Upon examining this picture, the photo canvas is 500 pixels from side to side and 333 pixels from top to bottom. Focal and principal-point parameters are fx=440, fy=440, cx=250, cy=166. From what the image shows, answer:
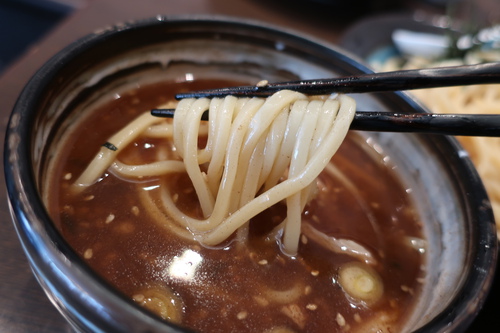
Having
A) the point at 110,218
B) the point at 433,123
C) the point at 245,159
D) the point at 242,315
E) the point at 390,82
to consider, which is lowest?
the point at 242,315

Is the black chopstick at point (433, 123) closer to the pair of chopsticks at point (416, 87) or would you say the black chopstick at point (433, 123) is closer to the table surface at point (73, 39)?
the pair of chopsticks at point (416, 87)

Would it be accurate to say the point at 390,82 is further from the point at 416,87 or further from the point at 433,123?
the point at 433,123

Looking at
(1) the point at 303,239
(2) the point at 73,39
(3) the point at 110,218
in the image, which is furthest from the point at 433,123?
(2) the point at 73,39

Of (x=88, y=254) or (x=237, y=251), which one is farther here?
(x=237, y=251)

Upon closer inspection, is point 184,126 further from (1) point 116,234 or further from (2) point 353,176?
(2) point 353,176

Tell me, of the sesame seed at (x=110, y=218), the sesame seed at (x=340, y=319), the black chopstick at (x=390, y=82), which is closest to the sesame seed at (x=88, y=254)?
the sesame seed at (x=110, y=218)

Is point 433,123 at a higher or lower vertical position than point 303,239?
higher

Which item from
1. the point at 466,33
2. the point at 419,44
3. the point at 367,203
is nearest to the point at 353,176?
the point at 367,203

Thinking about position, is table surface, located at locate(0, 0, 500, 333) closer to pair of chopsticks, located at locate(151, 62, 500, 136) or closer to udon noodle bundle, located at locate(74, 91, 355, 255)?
udon noodle bundle, located at locate(74, 91, 355, 255)

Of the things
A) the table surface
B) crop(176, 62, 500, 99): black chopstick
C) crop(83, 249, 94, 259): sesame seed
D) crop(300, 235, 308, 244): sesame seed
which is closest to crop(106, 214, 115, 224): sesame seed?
crop(83, 249, 94, 259): sesame seed
